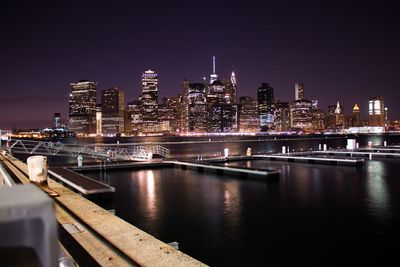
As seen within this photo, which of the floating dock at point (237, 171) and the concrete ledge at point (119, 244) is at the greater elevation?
the concrete ledge at point (119, 244)

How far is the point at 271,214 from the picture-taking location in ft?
60.6

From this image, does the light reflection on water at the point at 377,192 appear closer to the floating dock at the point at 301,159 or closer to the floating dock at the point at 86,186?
the floating dock at the point at 301,159

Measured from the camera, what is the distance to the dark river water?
12.7 m

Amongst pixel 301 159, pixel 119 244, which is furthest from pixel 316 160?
pixel 119 244

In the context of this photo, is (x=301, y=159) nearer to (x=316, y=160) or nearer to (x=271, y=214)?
(x=316, y=160)

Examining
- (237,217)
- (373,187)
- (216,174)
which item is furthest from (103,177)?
(373,187)

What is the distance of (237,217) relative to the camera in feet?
59.0

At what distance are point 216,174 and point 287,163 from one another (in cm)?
1227

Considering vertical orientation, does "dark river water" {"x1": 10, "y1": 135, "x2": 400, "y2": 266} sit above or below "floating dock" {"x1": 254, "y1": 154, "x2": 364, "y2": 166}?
below

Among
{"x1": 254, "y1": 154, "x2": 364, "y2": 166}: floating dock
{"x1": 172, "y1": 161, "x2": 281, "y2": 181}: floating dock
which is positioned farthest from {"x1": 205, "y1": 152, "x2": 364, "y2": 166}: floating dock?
{"x1": 172, "y1": 161, "x2": 281, "y2": 181}: floating dock

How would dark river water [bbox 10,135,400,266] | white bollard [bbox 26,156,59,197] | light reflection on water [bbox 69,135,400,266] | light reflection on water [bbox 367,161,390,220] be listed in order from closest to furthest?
white bollard [bbox 26,156,59,197]
dark river water [bbox 10,135,400,266]
light reflection on water [bbox 69,135,400,266]
light reflection on water [bbox 367,161,390,220]

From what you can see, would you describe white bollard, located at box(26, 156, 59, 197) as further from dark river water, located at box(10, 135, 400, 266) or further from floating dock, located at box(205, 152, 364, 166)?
floating dock, located at box(205, 152, 364, 166)

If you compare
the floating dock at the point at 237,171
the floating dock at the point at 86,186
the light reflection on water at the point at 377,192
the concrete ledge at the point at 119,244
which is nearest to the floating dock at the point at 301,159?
the light reflection on water at the point at 377,192

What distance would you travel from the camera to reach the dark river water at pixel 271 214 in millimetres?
12711
